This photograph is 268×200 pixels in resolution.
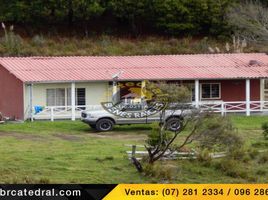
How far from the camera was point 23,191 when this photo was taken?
14312mm

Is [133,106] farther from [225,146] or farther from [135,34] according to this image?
[135,34]

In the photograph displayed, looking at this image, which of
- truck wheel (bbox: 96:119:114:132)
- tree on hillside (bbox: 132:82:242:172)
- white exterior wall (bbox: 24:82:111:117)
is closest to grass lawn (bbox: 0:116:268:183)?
tree on hillside (bbox: 132:82:242:172)

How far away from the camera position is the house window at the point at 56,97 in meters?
36.4

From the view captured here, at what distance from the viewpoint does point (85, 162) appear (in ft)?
74.1

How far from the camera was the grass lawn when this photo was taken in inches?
821

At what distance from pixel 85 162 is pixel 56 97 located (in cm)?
1433

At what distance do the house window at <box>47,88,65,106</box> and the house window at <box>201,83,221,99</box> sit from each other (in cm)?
731

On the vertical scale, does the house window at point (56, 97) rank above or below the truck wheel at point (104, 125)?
above

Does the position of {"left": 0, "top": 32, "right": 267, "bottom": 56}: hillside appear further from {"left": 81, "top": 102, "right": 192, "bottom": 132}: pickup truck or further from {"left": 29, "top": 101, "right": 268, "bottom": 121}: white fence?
{"left": 81, "top": 102, "right": 192, "bottom": 132}: pickup truck

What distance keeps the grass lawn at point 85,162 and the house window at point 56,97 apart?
6.29 m

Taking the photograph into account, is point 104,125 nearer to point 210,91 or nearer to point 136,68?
point 136,68

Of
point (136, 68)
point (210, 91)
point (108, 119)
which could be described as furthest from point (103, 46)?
point (108, 119)

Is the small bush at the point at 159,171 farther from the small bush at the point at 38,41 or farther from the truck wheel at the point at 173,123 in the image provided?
the small bush at the point at 38,41

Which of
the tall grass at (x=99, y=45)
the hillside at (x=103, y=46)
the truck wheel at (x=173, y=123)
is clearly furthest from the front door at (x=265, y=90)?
the truck wheel at (x=173, y=123)
